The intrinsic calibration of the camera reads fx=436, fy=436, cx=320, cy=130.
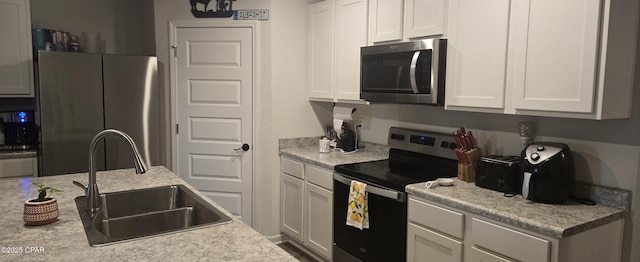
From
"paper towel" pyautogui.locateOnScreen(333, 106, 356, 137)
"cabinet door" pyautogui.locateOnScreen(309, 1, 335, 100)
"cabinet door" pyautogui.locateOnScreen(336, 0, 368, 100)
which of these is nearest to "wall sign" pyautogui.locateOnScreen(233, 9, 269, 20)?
"cabinet door" pyautogui.locateOnScreen(309, 1, 335, 100)

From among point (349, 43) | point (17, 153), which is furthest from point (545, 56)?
point (17, 153)

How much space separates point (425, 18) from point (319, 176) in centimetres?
139

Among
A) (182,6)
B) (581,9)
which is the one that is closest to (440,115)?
(581,9)

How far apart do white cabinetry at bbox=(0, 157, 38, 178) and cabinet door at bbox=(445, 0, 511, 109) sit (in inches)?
125

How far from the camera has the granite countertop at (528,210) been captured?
185 centimetres

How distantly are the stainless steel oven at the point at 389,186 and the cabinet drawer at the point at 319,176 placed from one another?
79 millimetres

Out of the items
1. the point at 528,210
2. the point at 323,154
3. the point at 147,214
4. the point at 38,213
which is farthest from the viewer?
the point at 323,154

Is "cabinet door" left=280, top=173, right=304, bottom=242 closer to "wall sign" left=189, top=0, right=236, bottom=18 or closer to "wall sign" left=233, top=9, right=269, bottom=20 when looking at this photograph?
"wall sign" left=233, top=9, right=269, bottom=20

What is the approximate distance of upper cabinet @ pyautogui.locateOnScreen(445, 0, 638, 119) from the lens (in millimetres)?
1911

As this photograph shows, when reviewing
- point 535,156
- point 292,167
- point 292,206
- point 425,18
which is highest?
point 425,18

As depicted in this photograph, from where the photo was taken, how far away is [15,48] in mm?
3500

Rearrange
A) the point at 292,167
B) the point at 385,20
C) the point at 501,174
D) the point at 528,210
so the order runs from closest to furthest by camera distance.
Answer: the point at 528,210 → the point at 501,174 → the point at 385,20 → the point at 292,167

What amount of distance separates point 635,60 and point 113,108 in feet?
11.7

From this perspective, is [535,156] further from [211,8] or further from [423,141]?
[211,8]
